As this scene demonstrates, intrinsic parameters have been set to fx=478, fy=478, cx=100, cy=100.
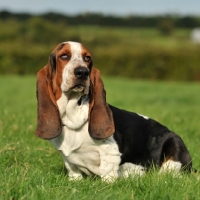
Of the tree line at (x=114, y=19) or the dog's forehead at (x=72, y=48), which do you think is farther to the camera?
the tree line at (x=114, y=19)

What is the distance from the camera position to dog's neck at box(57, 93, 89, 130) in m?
4.93

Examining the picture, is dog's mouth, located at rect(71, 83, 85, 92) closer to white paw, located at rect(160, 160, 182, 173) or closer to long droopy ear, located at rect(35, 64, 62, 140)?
long droopy ear, located at rect(35, 64, 62, 140)

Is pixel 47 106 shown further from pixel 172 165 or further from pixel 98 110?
pixel 172 165

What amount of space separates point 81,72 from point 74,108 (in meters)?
0.53

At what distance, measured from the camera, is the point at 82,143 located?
4.96m

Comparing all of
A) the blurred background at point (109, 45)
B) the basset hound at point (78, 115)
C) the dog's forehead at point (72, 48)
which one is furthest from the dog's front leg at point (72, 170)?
the blurred background at point (109, 45)

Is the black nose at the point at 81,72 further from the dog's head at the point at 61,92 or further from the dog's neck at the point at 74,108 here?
the dog's neck at the point at 74,108

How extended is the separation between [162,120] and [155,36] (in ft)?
157

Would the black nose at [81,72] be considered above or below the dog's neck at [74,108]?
above

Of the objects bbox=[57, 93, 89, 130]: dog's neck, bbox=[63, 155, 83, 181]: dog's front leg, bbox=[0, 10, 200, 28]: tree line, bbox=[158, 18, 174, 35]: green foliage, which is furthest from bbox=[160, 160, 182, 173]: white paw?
bbox=[158, 18, 174, 35]: green foliage

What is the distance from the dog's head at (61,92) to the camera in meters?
4.81

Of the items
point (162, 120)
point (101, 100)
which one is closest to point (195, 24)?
point (162, 120)

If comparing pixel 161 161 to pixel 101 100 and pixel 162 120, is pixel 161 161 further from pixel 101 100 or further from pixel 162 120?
pixel 162 120

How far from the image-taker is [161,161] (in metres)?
5.77
